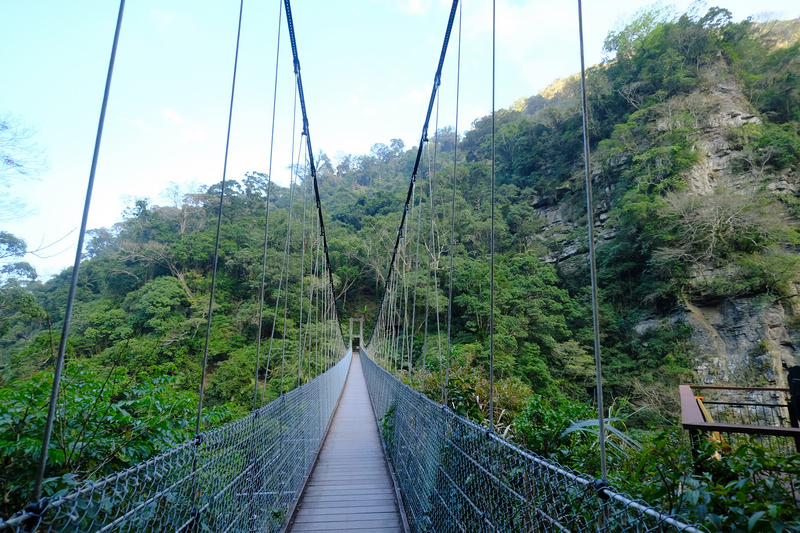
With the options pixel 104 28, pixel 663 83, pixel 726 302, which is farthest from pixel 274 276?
pixel 663 83

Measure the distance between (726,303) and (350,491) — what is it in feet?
42.8

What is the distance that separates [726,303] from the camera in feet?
36.3

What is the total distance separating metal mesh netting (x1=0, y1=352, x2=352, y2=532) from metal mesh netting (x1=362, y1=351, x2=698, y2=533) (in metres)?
0.69

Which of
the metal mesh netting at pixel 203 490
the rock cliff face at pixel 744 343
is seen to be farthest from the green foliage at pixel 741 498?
Result: the rock cliff face at pixel 744 343

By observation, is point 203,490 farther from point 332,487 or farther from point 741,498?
point 332,487

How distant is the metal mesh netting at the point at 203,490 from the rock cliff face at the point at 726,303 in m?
11.5

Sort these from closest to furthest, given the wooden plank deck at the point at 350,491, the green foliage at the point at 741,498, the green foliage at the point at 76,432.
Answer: the green foliage at the point at 741,498, the green foliage at the point at 76,432, the wooden plank deck at the point at 350,491

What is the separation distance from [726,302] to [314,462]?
12973 millimetres

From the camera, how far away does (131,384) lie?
6.49ft

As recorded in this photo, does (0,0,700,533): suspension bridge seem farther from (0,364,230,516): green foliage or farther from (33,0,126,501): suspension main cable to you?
(0,364,230,516): green foliage

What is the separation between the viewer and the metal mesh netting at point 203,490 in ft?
2.22

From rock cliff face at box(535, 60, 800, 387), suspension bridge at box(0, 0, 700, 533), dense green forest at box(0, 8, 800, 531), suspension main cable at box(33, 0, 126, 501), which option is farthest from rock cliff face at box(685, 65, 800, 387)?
suspension main cable at box(33, 0, 126, 501)

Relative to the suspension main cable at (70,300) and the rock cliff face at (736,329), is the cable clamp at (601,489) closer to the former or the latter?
the suspension main cable at (70,300)

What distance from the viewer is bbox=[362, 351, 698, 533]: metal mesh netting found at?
676 millimetres
